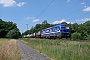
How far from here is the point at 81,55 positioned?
14008 millimetres

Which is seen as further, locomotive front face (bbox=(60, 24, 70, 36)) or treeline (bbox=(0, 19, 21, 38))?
treeline (bbox=(0, 19, 21, 38))

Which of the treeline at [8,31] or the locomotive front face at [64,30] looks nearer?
the locomotive front face at [64,30]

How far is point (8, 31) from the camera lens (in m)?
176

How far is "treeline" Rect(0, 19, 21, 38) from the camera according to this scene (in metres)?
164

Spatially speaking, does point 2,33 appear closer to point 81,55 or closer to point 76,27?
point 76,27

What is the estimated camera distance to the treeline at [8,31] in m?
164

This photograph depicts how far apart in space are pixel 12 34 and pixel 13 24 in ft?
101

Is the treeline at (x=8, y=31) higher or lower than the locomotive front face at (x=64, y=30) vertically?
higher

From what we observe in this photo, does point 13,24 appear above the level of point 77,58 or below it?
above

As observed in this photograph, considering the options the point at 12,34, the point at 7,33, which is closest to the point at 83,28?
the point at 12,34

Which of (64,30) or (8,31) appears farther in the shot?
(8,31)

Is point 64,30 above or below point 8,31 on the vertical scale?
below

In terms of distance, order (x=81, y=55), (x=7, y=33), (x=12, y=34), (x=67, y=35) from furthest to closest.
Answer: (x=7, y=33) → (x=12, y=34) → (x=67, y=35) → (x=81, y=55)

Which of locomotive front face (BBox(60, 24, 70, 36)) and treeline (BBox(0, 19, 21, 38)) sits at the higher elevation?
treeline (BBox(0, 19, 21, 38))
